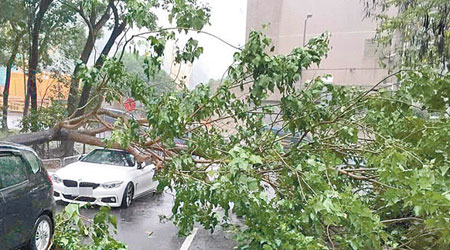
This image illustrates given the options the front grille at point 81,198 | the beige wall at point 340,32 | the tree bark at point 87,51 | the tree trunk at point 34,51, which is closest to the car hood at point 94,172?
the front grille at point 81,198

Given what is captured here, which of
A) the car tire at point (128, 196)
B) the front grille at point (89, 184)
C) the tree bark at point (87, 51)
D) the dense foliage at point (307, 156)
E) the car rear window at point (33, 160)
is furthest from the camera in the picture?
the tree bark at point (87, 51)

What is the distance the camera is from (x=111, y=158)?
7137 millimetres

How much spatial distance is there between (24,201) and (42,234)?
0.54 m

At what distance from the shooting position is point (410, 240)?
9.66 ft

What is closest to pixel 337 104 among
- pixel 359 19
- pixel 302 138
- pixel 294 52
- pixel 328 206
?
pixel 302 138

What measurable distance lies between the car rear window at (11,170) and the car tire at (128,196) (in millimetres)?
2811

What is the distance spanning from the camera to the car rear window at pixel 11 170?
3461mm

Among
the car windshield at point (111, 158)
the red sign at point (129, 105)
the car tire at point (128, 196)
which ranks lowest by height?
the car tire at point (128, 196)

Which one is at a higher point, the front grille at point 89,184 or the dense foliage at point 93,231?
the dense foliage at point 93,231

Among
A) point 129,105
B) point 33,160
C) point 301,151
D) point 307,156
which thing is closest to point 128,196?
point 129,105

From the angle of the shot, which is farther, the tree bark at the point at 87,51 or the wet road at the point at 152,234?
the tree bark at the point at 87,51

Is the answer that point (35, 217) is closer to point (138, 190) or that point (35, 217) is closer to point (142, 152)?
point (142, 152)

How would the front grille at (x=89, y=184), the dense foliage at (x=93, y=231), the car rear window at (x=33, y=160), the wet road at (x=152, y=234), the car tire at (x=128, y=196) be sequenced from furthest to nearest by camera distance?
the car tire at (x=128, y=196), the front grille at (x=89, y=184), the wet road at (x=152, y=234), the car rear window at (x=33, y=160), the dense foliage at (x=93, y=231)

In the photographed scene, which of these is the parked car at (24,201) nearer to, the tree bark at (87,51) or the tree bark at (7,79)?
the tree bark at (87,51)
